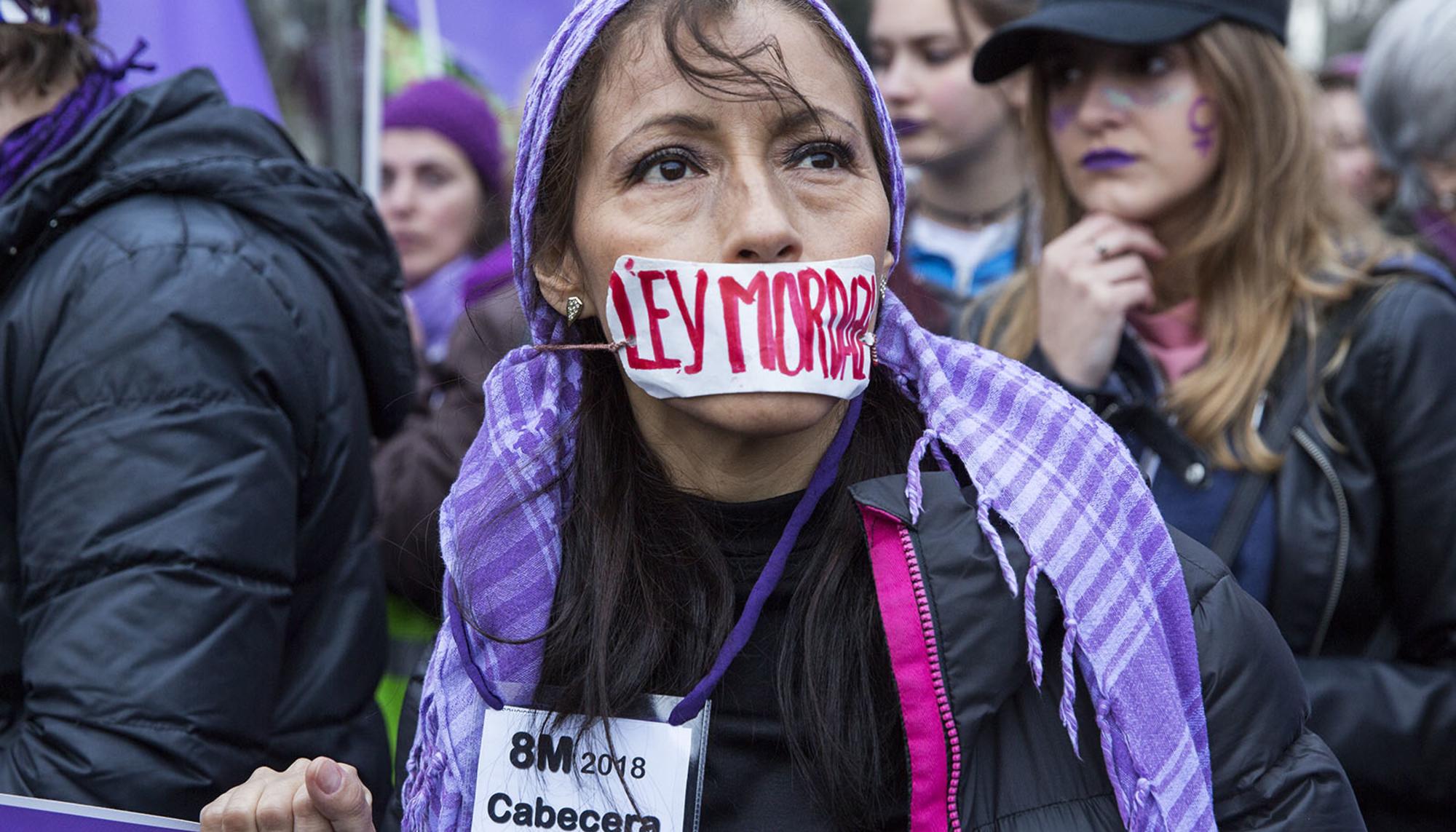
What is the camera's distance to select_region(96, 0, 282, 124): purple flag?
3.67 m

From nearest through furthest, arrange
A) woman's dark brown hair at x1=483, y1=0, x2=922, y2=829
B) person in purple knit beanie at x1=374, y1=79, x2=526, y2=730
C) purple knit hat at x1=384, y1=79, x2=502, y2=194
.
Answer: woman's dark brown hair at x1=483, y1=0, x2=922, y2=829 → person in purple knit beanie at x1=374, y1=79, x2=526, y2=730 → purple knit hat at x1=384, y1=79, x2=502, y2=194

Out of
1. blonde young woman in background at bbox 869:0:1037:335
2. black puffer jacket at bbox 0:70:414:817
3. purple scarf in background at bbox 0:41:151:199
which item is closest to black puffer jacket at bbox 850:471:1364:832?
black puffer jacket at bbox 0:70:414:817

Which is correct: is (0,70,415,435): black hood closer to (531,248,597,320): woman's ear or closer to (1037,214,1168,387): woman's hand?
(531,248,597,320): woman's ear

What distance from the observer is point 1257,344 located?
299 cm

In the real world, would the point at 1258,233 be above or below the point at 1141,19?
→ below

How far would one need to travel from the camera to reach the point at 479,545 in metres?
2.09

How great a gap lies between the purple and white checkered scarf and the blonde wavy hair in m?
1.05

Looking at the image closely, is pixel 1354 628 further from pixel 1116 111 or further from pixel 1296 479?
pixel 1116 111

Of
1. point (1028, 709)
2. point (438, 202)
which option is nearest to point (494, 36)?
point (438, 202)

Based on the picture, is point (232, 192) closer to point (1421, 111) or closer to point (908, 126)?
point (908, 126)

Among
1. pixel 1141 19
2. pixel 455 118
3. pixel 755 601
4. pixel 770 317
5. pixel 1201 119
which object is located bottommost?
pixel 455 118

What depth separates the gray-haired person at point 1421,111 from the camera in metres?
3.54

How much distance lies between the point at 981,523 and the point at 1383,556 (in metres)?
1.38

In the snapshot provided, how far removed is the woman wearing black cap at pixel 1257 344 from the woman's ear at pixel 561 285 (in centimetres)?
128
